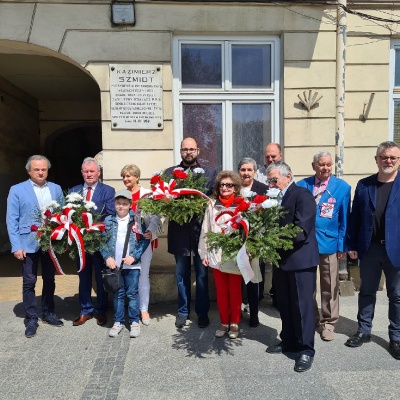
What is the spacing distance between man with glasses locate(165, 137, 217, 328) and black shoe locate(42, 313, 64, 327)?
4.35 ft

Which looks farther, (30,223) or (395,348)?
(30,223)

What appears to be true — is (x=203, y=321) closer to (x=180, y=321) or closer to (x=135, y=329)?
(x=180, y=321)

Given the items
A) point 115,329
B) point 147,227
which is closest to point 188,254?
point 147,227

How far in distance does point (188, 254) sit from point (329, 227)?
1.50 metres

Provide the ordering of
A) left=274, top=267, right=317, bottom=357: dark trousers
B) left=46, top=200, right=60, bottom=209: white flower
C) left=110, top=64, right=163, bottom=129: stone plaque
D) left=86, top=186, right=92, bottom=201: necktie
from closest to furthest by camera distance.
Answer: left=274, top=267, right=317, bottom=357: dark trousers
left=46, top=200, right=60, bottom=209: white flower
left=86, top=186, right=92, bottom=201: necktie
left=110, top=64, right=163, bottom=129: stone plaque

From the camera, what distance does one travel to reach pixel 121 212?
3.97m

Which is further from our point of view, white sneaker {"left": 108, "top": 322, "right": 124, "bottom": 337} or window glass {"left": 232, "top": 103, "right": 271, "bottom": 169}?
window glass {"left": 232, "top": 103, "right": 271, "bottom": 169}

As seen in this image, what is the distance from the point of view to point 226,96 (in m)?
5.60

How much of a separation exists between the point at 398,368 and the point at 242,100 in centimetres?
394

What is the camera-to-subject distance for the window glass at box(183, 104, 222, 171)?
562cm

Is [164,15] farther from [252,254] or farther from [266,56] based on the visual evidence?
[252,254]

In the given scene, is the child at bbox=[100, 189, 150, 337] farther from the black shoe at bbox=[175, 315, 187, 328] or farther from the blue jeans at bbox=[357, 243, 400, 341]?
the blue jeans at bbox=[357, 243, 400, 341]

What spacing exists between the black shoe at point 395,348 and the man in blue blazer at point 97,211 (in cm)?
296

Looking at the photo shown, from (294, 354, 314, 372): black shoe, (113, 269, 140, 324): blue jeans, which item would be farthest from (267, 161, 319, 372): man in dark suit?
(113, 269, 140, 324): blue jeans
